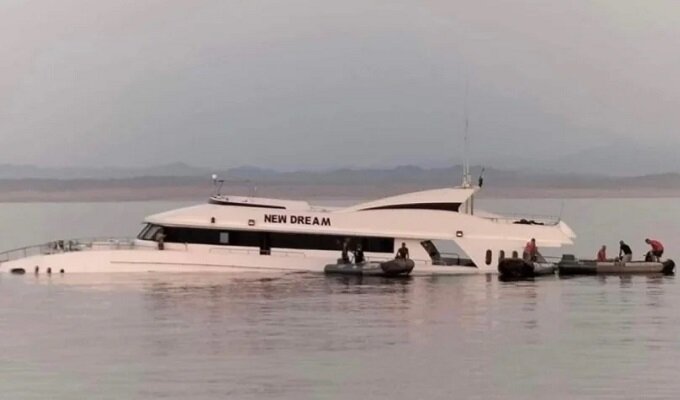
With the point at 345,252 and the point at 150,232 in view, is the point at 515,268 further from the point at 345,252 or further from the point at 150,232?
the point at 150,232

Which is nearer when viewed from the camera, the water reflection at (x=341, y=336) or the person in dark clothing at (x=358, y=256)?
the water reflection at (x=341, y=336)

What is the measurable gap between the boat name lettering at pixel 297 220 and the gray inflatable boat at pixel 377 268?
156 centimetres

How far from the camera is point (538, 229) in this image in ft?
163

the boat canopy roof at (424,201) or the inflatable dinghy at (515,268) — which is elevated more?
the boat canopy roof at (424,201)

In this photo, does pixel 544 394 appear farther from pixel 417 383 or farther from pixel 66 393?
pixel 66 393

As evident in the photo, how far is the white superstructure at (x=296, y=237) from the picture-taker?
48094 millimetres

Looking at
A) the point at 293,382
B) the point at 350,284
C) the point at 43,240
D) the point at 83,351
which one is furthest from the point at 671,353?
the point at 43,240

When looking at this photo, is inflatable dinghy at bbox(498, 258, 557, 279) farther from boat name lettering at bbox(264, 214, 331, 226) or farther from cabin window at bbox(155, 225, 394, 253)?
boat name lettering at bbox(264, 214, 331, 226)


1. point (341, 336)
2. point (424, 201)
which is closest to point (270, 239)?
point (424, 201)

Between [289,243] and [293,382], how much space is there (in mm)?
22913

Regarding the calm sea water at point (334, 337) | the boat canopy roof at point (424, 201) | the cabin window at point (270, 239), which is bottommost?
the calm sea water at point (334, 337)

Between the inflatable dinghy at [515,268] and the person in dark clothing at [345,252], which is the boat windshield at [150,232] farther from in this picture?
the inflatable dinghy at [515,268]

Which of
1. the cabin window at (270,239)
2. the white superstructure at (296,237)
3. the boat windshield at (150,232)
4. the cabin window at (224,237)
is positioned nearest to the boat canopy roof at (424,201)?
the white superstructure at (296,237)

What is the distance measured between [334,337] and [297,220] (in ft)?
54.5
